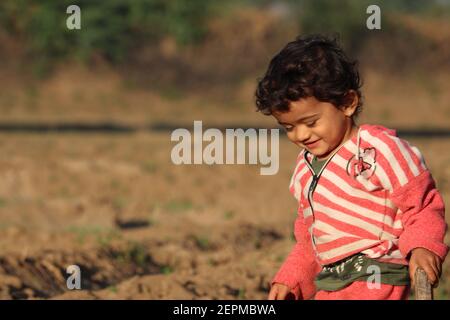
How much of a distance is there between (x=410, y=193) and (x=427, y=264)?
300 mm

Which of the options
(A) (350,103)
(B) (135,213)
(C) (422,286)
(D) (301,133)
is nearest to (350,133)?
(A) (350,103)

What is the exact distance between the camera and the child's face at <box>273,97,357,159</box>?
3.44 metres

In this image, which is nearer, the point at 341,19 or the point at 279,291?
the point at 279,291

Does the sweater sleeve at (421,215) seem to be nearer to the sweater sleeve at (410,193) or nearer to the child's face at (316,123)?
the sweater sleeve at (410,193)

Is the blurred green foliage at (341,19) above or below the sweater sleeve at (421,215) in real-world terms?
above

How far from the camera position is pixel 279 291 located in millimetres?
3740

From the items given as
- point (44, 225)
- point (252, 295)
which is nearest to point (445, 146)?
point (44, 225)

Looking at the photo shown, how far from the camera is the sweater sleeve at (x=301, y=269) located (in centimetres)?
374

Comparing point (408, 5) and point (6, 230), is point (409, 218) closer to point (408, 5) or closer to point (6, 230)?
point (6, 230)

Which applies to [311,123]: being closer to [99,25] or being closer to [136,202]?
[136,202]

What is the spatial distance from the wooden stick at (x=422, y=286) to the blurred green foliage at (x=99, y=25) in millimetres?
27103

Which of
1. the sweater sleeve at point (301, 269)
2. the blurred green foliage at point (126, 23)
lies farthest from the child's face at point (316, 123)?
the blurred green foliage at point (126, 23)

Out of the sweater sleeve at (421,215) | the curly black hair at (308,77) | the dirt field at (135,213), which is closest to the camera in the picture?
the sweater sleeve at (421,215)

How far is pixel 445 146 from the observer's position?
1956cm
